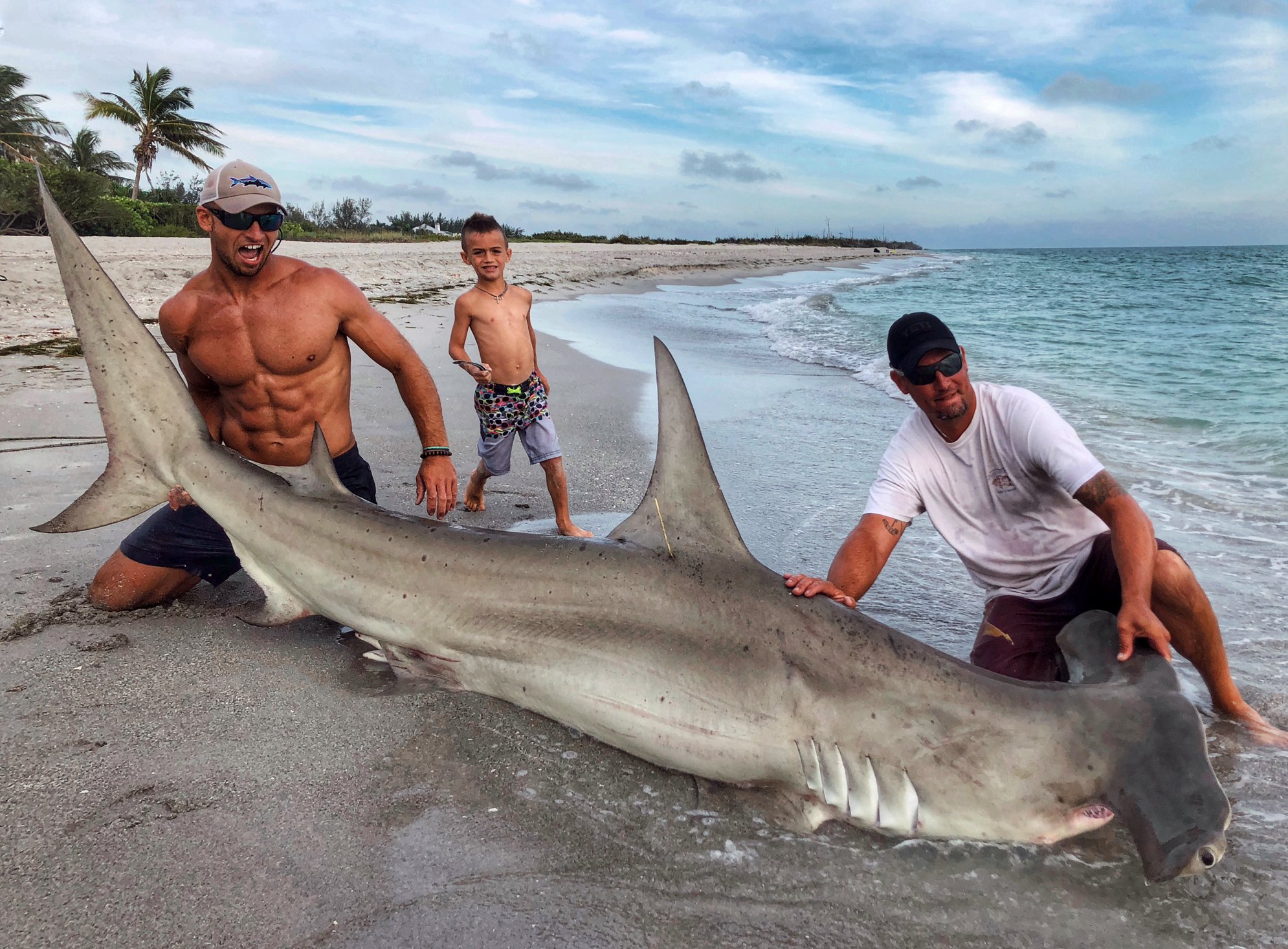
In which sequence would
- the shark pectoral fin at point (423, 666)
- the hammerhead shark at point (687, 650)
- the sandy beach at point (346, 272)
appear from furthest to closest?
the sandy beach at point (346, 272)
the shark pectoral fin at point (423, 666)
the hammerhead shark at point (687, 650)

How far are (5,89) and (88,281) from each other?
4363 cm

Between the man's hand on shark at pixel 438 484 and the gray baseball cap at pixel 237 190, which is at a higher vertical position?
the gray baseball cap at pixel 237 190

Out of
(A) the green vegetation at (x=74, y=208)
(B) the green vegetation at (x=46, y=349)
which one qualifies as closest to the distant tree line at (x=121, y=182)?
(A) the green vegetation at (x=74, y=208)

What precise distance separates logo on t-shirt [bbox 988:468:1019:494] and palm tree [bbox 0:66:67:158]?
39882 mm

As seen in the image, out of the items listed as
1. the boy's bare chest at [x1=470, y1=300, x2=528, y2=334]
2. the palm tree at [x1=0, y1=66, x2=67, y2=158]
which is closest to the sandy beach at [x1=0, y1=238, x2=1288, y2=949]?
the boy's bare chest at [x1=470, y1=300, x2=528, y2=334]

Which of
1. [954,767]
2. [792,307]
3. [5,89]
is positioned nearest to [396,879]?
[954,767]

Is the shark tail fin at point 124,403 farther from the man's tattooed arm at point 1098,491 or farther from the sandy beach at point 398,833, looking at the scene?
the man's tattooed arm at point 1098,491

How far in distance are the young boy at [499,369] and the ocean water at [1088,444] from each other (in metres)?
0.84

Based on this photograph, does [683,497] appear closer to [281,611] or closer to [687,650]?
[687,650]

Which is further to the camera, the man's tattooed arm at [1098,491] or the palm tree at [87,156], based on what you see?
the palm tree at [87,156]

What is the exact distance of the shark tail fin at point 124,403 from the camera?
9.53 ft

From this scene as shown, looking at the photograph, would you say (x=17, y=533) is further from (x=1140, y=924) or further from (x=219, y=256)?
(x=1140, y=924)

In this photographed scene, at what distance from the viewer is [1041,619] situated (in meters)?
2.99

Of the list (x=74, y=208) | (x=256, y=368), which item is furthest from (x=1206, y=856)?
(x=74, y=208)
